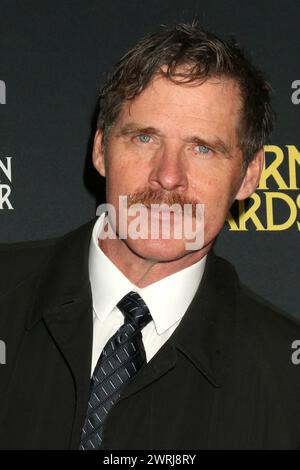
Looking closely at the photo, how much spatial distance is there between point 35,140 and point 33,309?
1.40 ft

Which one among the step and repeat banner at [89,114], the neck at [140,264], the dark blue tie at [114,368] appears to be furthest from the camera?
the step and repeat banner at [89,114]

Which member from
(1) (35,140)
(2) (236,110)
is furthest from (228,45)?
(1) (35,140)

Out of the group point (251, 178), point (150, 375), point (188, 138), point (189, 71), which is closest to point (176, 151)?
point (188, 138)

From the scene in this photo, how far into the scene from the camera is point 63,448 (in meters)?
1.45

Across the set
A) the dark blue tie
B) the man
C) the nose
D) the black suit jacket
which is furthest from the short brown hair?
the dark blue tie

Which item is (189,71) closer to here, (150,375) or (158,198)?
(158,198)

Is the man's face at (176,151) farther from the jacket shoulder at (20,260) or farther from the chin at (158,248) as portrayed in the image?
the jacket shoulder at (20,260)

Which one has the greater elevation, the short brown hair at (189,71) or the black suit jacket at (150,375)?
the short brown hair at (189,71)

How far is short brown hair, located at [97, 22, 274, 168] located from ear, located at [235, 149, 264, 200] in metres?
0.02

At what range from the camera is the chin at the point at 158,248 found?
151 cm

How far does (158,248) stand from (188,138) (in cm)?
21

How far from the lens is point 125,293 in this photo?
1539 millimetres

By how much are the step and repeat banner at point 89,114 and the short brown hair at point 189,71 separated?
0.16 m

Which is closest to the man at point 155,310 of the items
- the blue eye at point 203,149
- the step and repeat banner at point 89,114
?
the blue eye at point 203,149
